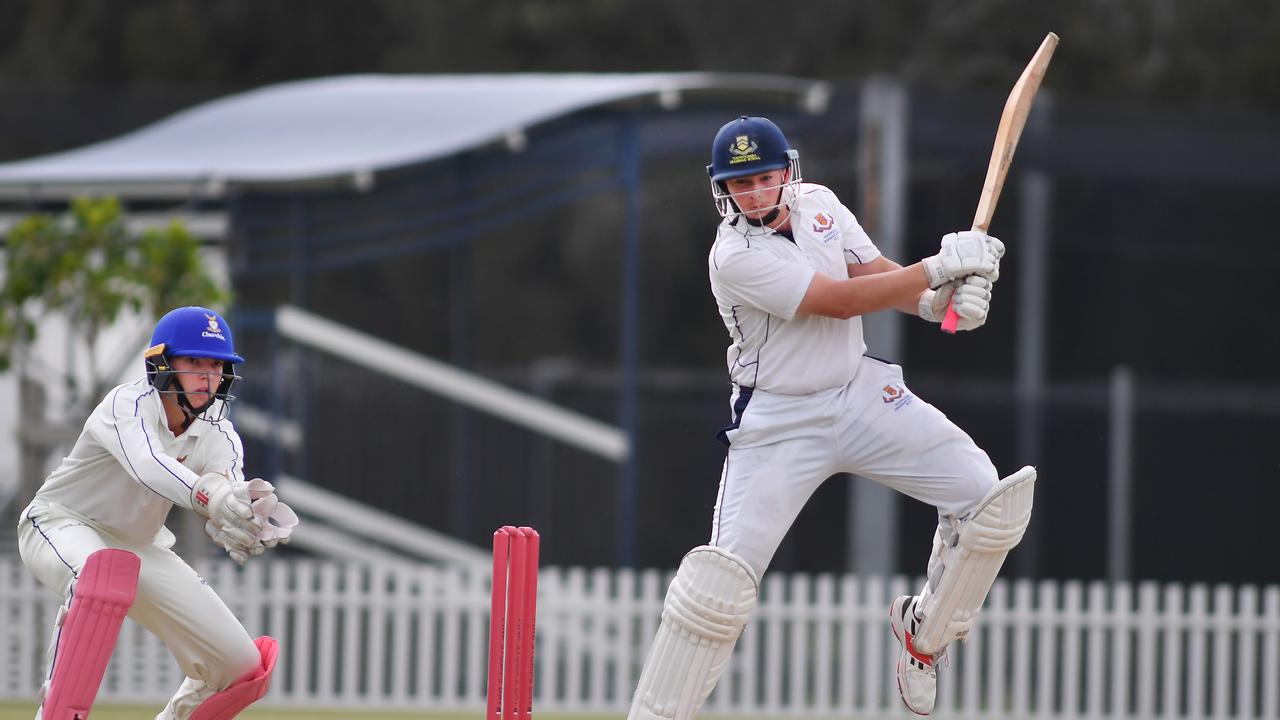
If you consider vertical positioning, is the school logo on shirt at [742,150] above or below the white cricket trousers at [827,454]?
above

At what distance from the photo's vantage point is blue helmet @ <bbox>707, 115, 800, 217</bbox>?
576 centimetres

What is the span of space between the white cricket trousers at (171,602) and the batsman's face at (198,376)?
0.56 meters

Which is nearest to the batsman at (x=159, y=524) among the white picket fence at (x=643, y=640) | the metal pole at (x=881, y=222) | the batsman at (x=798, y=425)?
the batsman at (x=798, y=425)

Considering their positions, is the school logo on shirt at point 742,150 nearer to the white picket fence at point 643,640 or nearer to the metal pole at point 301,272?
the white picket fence at point 643,640

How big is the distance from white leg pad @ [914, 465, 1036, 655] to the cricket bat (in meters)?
0.53

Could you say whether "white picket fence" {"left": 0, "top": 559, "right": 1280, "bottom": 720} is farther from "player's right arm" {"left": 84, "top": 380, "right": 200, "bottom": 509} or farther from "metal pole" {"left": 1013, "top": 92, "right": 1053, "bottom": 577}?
"player's right arm" {"left": 84, "top": 380, "right": 200, "bottom": 509}

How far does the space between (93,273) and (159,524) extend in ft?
14.8

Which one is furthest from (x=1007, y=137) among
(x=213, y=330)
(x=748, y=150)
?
(x=213, y=330)

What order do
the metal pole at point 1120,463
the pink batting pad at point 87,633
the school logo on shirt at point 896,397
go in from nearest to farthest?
the pink batting pad at point 87,633 < the school logo on shirt at point 896,397 < the metal pole at point 1120,463

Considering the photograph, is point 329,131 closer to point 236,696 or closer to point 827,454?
point 236,696

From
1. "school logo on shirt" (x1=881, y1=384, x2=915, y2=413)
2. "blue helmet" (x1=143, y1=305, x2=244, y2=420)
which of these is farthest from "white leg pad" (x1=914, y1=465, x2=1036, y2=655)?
"blue helmet" (x1=143, y1=305, x2=244, y2=420)

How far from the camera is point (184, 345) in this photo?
229 inches

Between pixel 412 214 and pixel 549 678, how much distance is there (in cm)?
536

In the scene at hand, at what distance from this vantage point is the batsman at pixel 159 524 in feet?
18.2
